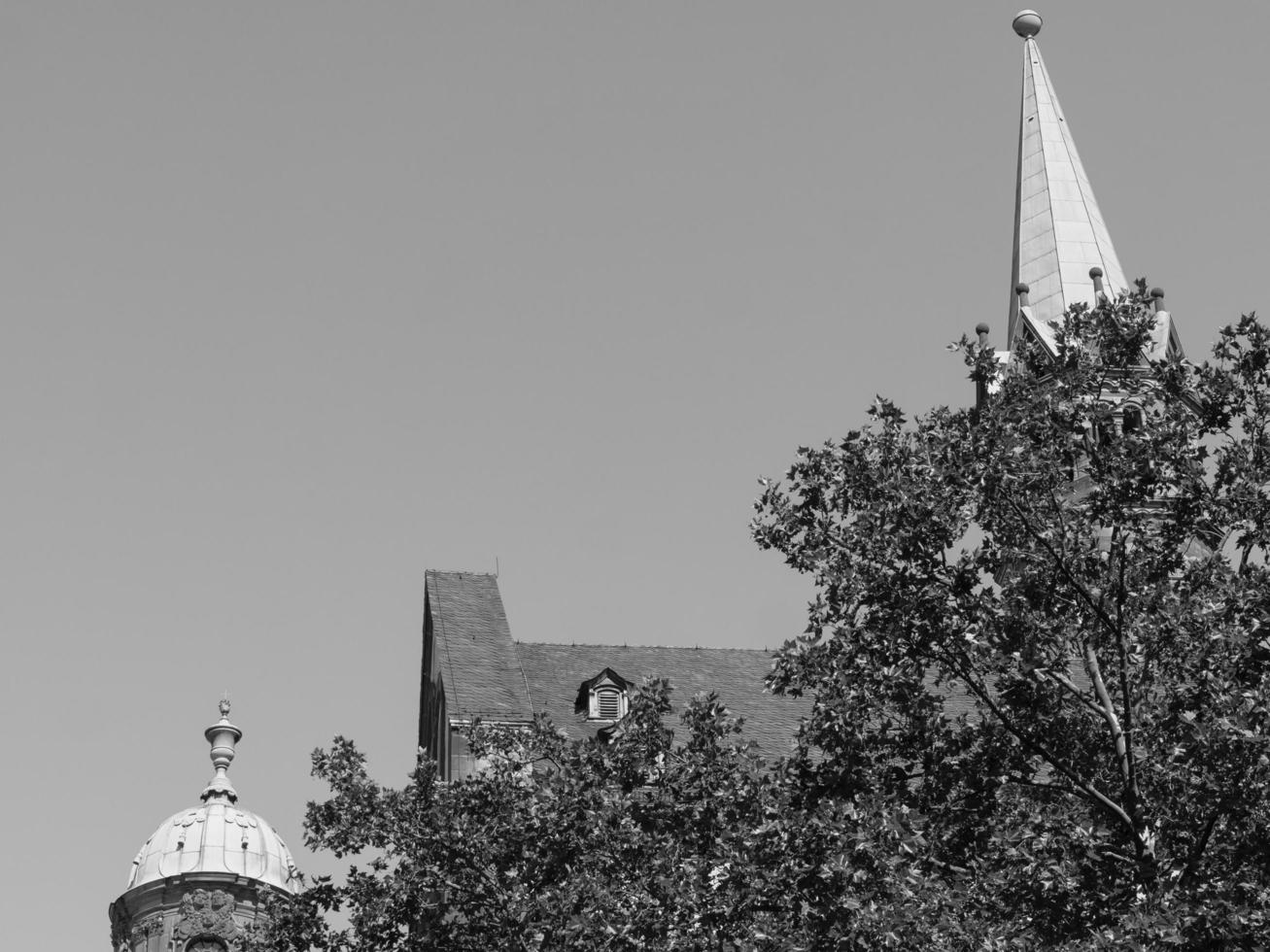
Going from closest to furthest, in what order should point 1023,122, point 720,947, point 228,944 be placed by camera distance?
point 720,947 → point 228,944 → point 1023,122

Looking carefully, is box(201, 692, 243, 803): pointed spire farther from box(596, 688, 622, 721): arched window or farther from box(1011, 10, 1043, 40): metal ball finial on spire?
box(1011, 10, 1043, 40): metal ball finial on spire

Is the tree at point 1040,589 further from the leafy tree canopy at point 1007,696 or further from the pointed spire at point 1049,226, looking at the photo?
the pointed spire at point 1049,226

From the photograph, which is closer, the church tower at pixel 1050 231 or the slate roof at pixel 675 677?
the slate roof at pixel 675 677

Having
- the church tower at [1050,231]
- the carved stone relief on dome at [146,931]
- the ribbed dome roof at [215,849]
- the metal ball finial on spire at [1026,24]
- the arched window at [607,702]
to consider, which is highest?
the metal ball finial on spire at [1026,24]

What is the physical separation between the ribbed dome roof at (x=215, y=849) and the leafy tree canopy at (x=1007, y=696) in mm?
17584

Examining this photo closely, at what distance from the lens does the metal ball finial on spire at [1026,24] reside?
6956 cm

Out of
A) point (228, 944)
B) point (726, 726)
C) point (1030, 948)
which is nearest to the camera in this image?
point (1030, 948)

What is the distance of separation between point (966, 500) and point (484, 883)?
871 centimetres

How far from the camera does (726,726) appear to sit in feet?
99.0

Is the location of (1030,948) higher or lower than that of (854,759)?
lower

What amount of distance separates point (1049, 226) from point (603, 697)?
872 inches

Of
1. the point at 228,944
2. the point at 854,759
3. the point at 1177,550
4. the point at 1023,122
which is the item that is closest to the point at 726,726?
the point at 854,759

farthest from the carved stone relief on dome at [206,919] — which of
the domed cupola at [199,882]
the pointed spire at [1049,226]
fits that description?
the pointed spire at [1049,226]

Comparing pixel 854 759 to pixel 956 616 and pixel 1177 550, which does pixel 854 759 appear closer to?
pixel 956 616
